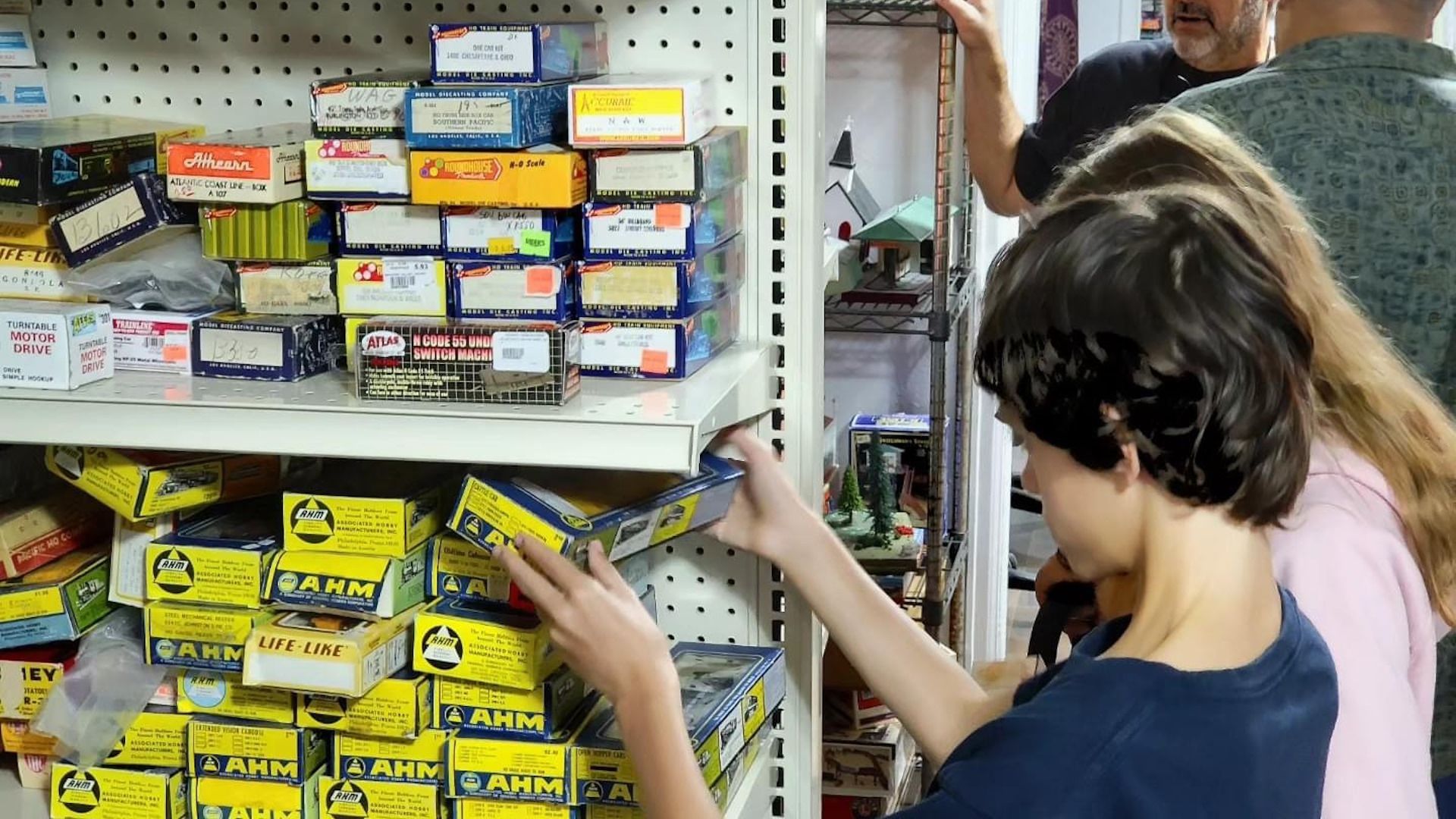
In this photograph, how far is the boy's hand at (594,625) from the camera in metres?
1.32

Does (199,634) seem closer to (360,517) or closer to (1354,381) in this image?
(360,517)

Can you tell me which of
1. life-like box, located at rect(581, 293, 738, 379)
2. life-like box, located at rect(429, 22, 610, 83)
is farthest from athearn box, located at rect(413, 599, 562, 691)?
life-like box, located at rect(429, 22, 610, 83)

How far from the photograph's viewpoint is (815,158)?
1.61 metres

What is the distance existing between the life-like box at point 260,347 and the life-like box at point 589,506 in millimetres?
193

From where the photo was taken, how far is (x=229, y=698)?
1498 millimetres

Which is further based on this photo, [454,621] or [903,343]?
[903,343]

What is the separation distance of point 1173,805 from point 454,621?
0.68 meters

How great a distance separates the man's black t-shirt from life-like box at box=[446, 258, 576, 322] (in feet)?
4.55

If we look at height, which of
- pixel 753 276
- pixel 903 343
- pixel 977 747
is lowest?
pixel 903 343

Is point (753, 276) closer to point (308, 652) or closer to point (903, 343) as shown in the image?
point (308, 652)

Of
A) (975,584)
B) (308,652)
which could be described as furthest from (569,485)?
(975,584)

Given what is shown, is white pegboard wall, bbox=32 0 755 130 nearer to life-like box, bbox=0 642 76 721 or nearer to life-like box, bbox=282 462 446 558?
life-like box, bbox=282 462 446 558

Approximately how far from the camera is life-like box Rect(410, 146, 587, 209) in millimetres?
1380

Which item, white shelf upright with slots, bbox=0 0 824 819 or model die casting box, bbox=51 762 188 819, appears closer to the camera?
white shelf upright with slots, bbox=0 0 824 819
